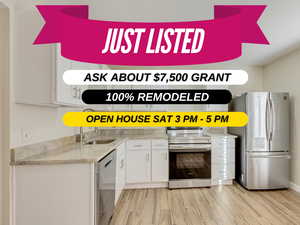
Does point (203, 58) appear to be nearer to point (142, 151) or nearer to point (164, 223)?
point (142, 151)

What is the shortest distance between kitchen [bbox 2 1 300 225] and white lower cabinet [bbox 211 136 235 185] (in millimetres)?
18

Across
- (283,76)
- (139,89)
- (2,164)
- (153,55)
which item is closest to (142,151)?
(139,89)

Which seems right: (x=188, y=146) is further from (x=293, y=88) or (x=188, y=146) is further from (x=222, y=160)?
(x=293, y=88)

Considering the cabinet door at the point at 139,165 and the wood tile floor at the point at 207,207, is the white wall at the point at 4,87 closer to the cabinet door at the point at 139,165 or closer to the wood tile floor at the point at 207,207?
the wood tile floor at the point at 207,207

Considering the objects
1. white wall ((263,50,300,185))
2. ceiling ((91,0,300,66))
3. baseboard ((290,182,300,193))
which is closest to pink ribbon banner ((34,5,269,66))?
ceiling ((91,0,300,66))

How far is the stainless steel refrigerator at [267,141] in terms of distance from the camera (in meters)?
3.46

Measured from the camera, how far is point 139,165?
352cm

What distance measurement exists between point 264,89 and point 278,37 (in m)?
1.80

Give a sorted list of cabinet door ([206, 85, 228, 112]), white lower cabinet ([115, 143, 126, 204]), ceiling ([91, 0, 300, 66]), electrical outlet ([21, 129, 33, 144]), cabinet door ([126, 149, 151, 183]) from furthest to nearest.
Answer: cabinet door ([206, 85, 228, 112]), cabinet door ([126, 149, 151, 183]), white lower cabinet ([115, 143, 126, 204]), ceiling ([91, 0, 300, 66]), electrical outlet ([21, 129, 33, 144])

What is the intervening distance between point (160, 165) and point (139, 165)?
0.36m

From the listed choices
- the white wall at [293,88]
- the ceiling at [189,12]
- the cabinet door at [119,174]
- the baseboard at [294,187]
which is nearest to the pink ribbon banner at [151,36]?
the ceiling at [189,12]

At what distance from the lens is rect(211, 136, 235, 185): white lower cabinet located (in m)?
3.69

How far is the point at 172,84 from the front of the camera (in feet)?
13.9

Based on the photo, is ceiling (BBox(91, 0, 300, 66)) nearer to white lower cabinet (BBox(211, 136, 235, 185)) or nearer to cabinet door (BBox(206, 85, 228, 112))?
cabinet door (BBox(206, 85, 228, 112))
